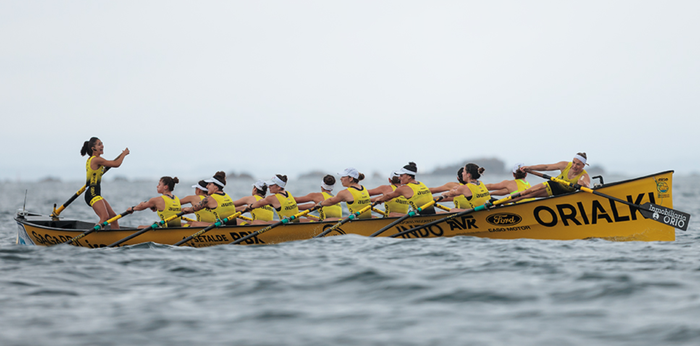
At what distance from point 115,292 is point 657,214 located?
9.35 metres

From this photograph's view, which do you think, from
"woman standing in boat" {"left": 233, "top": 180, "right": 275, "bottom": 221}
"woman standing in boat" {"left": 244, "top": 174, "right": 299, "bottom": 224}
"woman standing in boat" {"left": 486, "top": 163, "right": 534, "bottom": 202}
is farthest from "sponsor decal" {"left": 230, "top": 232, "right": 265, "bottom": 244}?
"woman standing in boat" {"left": 486, "top": 163, "right": 534, "bottom": 202}


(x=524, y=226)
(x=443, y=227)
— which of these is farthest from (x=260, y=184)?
(x=524, y=226)

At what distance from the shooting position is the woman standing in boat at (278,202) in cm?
1233

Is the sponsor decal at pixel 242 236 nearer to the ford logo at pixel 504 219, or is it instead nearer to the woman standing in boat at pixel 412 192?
the woman standing in boat at pixel 412 192

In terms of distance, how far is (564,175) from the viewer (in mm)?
12406

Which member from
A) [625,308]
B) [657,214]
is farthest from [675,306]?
A: [657,214]

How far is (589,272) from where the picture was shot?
794 centimetres

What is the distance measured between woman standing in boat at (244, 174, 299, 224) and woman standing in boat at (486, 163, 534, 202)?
452 centimetres

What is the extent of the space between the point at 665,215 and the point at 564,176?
217 cm

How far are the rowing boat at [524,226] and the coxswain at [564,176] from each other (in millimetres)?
702

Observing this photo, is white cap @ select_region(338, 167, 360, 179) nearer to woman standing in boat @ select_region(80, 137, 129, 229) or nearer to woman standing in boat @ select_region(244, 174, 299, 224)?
woman standing in boat @ select_region(244, 174, 299, 224)

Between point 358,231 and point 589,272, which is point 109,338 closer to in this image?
point 589,272

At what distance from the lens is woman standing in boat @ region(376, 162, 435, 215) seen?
40.3 feet

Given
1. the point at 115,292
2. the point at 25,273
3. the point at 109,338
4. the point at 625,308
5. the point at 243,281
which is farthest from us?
the point at 25,273
